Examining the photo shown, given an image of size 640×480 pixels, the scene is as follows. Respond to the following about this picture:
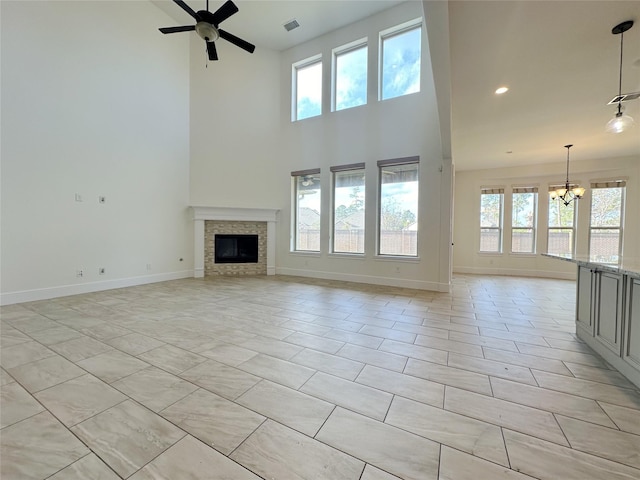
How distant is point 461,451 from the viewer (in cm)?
139

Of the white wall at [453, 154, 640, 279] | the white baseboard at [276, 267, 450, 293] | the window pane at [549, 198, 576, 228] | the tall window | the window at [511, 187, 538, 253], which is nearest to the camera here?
the white baseboard at [276, 267, 450, 293]

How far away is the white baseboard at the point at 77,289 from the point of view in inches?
159

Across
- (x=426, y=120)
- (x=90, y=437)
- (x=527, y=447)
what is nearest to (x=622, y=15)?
(x=426, y=120)

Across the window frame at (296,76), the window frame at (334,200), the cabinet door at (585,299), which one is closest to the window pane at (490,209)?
the window frame at (334,200)

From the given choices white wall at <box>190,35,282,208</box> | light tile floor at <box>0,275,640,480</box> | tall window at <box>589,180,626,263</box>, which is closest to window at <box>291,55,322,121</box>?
white wall at <box>190,35,282,208</box>

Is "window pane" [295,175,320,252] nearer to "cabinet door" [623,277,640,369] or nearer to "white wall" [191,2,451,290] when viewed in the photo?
"white wall" [191,2,451,290]

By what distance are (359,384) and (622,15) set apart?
376cm

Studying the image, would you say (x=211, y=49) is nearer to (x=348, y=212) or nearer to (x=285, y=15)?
(x=285, y=15)

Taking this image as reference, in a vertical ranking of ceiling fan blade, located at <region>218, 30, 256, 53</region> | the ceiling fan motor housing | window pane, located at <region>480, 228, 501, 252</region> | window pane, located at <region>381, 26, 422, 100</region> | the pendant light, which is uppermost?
window pane, located at <region>381, 26, 422, 100</region>

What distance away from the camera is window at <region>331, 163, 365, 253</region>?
6.15m

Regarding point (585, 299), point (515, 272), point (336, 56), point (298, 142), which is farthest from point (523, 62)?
point (515, 272)

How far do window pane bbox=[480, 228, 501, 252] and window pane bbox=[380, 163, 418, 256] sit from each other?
3.57 metres

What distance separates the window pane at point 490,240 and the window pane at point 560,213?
1.25 meters

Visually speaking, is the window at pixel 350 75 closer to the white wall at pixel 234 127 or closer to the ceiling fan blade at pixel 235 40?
the white wall at pixel 234 127
